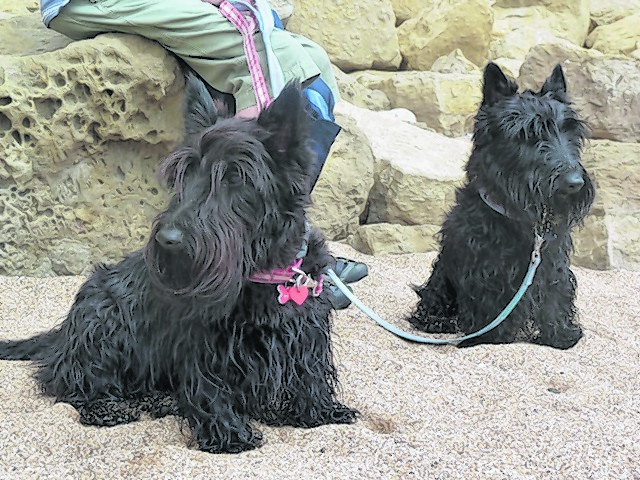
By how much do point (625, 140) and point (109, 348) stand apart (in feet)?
19.5

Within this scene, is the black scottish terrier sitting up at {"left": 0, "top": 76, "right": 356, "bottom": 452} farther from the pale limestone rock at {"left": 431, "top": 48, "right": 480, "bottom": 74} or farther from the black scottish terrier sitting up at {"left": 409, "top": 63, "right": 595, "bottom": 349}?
the pale limestone rock at {"left": 431, "top": 48, "right": 480, "bottom": 74}

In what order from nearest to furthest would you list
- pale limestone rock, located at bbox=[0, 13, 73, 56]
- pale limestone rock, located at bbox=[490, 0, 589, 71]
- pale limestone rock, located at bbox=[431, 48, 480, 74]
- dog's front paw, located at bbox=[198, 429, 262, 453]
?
dog's front paw, located at bbox=[198, 429, 262, 453] < pale limestone rock, located at bbox=[0, 13, 73, 56] < pale limestone rock, located at bbox=[431, 48, 480, 74] < pale limestone rock, located at bbox=[490, 0, 589, 71]

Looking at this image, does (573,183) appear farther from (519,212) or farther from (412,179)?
(412,179)

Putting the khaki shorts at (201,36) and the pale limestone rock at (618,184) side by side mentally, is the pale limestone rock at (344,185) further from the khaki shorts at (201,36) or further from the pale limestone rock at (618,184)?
the pale limestone rock at (618,184)

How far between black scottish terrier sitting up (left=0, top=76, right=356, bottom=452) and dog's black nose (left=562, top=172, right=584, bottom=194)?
147 cm

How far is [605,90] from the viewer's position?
7.18 metres

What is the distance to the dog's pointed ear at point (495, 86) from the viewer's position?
13.2 ft

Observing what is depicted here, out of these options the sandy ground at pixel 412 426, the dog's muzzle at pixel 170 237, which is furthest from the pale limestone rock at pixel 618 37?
the dog's muzzle at pixel 170 237

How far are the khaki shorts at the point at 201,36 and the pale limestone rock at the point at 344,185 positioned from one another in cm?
171

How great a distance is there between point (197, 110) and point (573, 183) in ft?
6.58

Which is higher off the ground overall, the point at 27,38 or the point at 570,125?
the point at 570,125

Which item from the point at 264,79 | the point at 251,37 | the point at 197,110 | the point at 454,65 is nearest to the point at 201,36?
the point at 251,37

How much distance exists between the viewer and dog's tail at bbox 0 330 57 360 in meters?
3.54

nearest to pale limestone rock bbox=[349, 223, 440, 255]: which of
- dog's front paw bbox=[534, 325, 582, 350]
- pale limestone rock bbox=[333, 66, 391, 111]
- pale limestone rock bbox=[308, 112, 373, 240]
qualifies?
pale limestone rock bbox=[308, 112, 373, 240]
